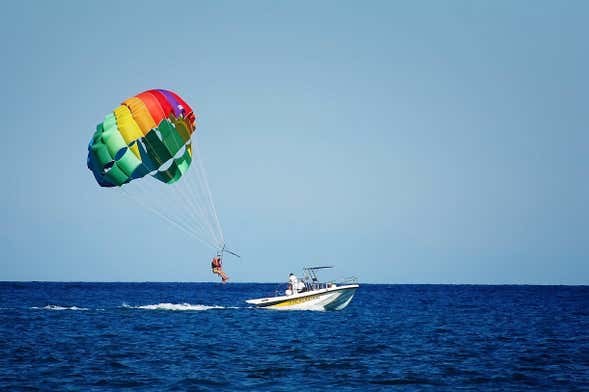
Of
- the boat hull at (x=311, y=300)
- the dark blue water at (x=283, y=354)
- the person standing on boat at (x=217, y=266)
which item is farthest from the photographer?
the boat hull at (x=311, y=300)

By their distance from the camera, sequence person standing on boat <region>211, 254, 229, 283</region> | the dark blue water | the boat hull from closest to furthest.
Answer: the dark blue water, person standing on boat <region>211, 254, 229, 283</region>, the boat hull

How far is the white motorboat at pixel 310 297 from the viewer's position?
4731cm

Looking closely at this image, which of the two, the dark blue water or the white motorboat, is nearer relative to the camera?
the dark blue water

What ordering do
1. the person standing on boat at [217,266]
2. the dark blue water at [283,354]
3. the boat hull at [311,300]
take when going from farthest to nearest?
the boat hull at [311,300]
the person standing on boat at [217,266]
the dark blue water at [283,354]

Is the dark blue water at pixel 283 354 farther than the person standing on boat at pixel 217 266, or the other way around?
the person standing on boat at pixel 217 266

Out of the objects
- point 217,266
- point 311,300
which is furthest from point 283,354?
point 311,300

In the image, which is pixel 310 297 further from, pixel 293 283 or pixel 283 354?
pixel 283 354

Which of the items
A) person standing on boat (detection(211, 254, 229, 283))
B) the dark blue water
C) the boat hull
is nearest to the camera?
the dark blue water

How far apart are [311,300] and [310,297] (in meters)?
0.38

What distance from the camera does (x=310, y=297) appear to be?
48.0 meters

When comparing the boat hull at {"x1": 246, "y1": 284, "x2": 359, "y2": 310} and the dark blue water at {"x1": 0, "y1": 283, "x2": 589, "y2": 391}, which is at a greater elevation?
the boat hull at {"x1": 246, "y1": 284, "x2": 359, "y2": 310}

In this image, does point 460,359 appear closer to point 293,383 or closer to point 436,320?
point 293,383

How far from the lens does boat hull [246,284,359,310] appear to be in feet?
155

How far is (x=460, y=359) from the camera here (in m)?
29.5
